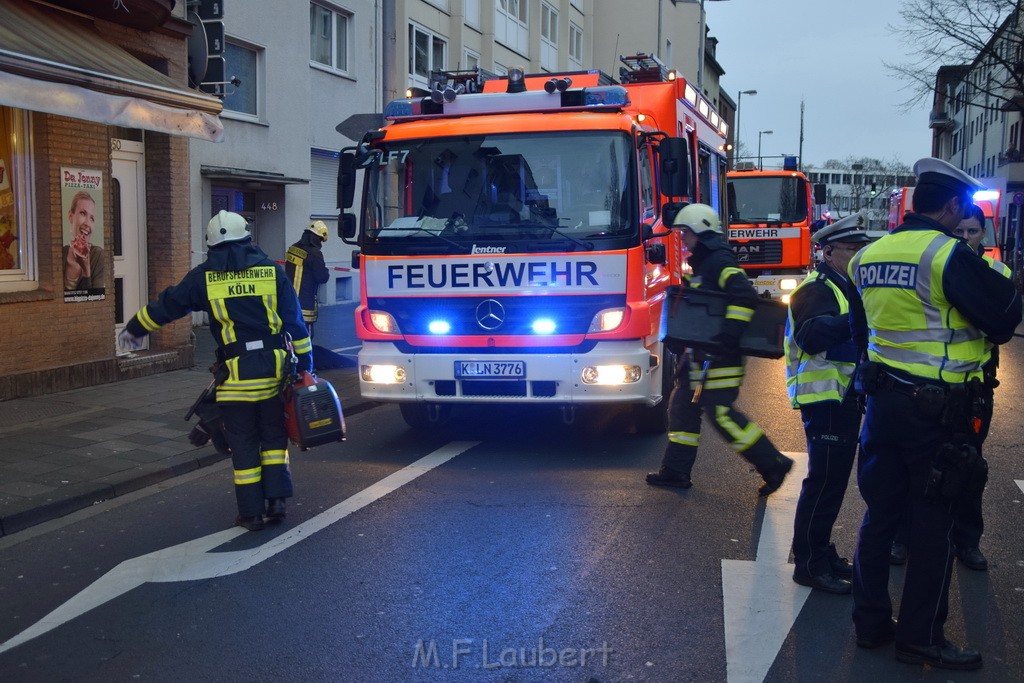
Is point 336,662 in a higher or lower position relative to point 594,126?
lower

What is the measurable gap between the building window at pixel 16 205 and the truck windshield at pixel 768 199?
1400 cm

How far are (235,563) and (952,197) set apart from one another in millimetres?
3898

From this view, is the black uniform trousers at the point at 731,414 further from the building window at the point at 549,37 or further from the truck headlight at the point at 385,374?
the building window at the point at 549,37

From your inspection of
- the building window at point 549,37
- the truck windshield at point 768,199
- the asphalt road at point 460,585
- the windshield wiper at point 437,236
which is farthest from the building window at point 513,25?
the asphalt road at point 460,585

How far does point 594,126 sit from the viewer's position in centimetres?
796

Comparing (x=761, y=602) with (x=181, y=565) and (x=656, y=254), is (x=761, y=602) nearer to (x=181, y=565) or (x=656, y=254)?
(x=181, y=565)

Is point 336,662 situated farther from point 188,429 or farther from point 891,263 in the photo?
point 188,429

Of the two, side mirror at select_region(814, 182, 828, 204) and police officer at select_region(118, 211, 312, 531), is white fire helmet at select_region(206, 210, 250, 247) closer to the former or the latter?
police officer at select_region(118, 211, 312, 531)

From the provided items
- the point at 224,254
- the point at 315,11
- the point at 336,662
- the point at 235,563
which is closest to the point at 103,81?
the point at 224,254

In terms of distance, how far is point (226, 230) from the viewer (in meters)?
5.98

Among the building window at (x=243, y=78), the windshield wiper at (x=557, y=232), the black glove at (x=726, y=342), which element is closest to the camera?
the black glove at (x=726, y=342)

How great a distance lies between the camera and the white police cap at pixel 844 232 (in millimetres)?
5289

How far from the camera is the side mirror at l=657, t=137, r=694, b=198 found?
25.7 ft

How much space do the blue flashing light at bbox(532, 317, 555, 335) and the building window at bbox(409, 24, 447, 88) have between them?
63.2 feet
